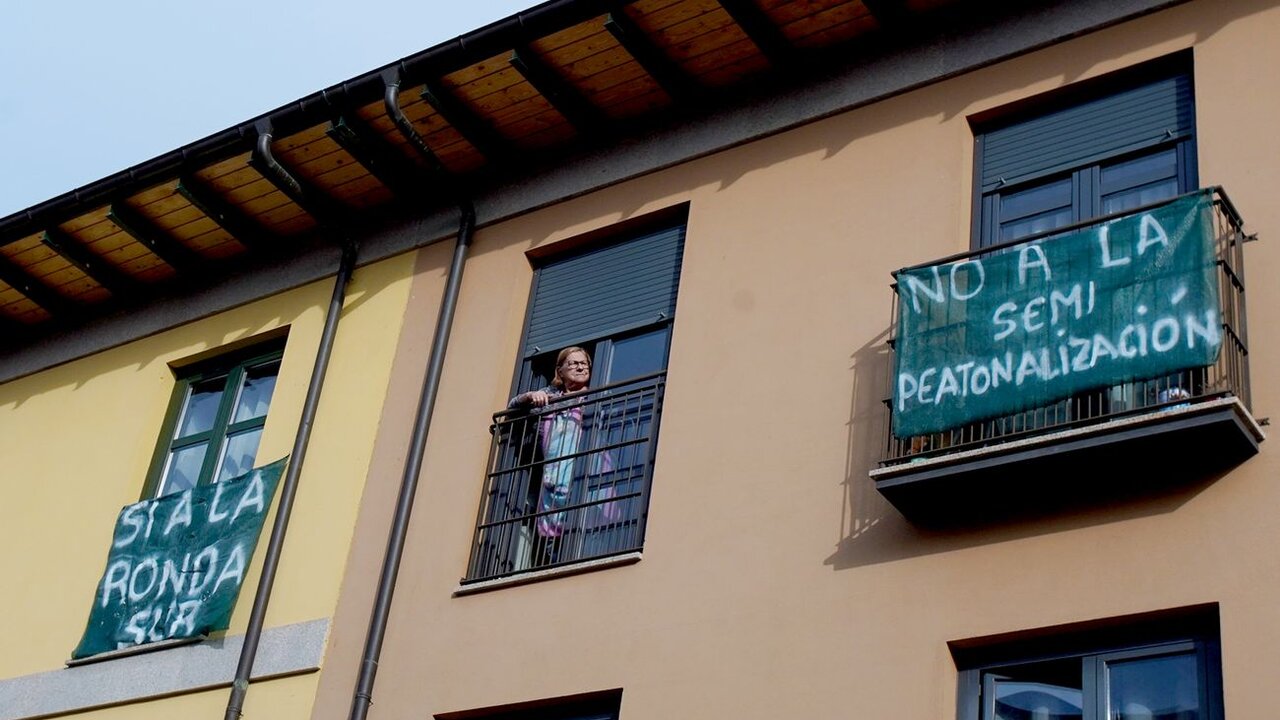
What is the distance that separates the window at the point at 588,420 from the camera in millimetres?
11414

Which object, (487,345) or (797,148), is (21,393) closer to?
(487,345)

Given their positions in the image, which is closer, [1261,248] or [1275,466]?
[1275,466]

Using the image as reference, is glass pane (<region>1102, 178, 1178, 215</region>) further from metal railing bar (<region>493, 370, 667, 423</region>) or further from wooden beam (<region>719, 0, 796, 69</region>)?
metal railing bar (<region>493, 370, 667, 423</region>)

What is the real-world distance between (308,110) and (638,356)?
10.1 ft

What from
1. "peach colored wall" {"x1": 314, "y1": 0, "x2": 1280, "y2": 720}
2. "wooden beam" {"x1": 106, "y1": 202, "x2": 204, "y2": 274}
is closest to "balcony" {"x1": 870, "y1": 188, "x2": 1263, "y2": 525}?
"peach colored wall" {"x1": 314, "y1": 0, "x2": 1280, "y2": 720}

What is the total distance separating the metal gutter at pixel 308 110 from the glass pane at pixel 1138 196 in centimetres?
354

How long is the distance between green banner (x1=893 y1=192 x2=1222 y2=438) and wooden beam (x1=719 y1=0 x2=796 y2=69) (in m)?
2.46

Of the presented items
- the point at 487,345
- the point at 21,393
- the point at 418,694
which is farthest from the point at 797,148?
the point at 21,393

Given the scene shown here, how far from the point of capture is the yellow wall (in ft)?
41.4

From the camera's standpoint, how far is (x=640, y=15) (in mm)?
12188

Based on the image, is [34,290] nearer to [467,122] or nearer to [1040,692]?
[467,122]

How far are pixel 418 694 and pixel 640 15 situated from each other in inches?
178

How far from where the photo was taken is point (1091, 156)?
426 inches

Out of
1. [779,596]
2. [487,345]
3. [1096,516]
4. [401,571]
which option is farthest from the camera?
[487,345]
